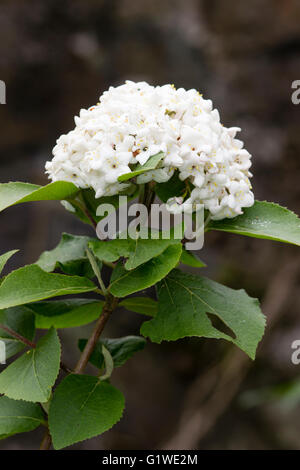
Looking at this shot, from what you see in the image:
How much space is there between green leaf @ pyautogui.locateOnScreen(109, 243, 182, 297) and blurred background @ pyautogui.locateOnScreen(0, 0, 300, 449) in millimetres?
1673

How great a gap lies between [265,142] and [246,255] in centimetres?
60

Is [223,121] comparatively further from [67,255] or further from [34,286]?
[34,286]

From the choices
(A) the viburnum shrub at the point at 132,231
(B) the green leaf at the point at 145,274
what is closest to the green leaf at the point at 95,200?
(A) the viburnum shrub at the point at 132,231

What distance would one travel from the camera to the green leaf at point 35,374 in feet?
2.32

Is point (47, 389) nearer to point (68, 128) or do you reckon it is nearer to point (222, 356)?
point (222, 356)

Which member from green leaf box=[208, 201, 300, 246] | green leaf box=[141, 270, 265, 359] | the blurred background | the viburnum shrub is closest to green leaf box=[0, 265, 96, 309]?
the viburnum shrub

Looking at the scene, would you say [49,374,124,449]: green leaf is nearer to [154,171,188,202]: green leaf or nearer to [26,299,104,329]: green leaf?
[26,299,104,329]: green leaf

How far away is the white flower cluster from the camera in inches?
28.8

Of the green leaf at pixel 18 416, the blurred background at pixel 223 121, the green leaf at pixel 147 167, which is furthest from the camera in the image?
the blurred background at pixel 223 121

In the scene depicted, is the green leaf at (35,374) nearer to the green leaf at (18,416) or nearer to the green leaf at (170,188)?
the green leaf at (18,416)

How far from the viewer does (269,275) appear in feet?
8.75

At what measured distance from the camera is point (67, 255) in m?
0.89

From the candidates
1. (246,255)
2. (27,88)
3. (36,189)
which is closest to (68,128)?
(27,88)

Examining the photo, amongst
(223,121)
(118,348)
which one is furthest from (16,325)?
(223,121)
